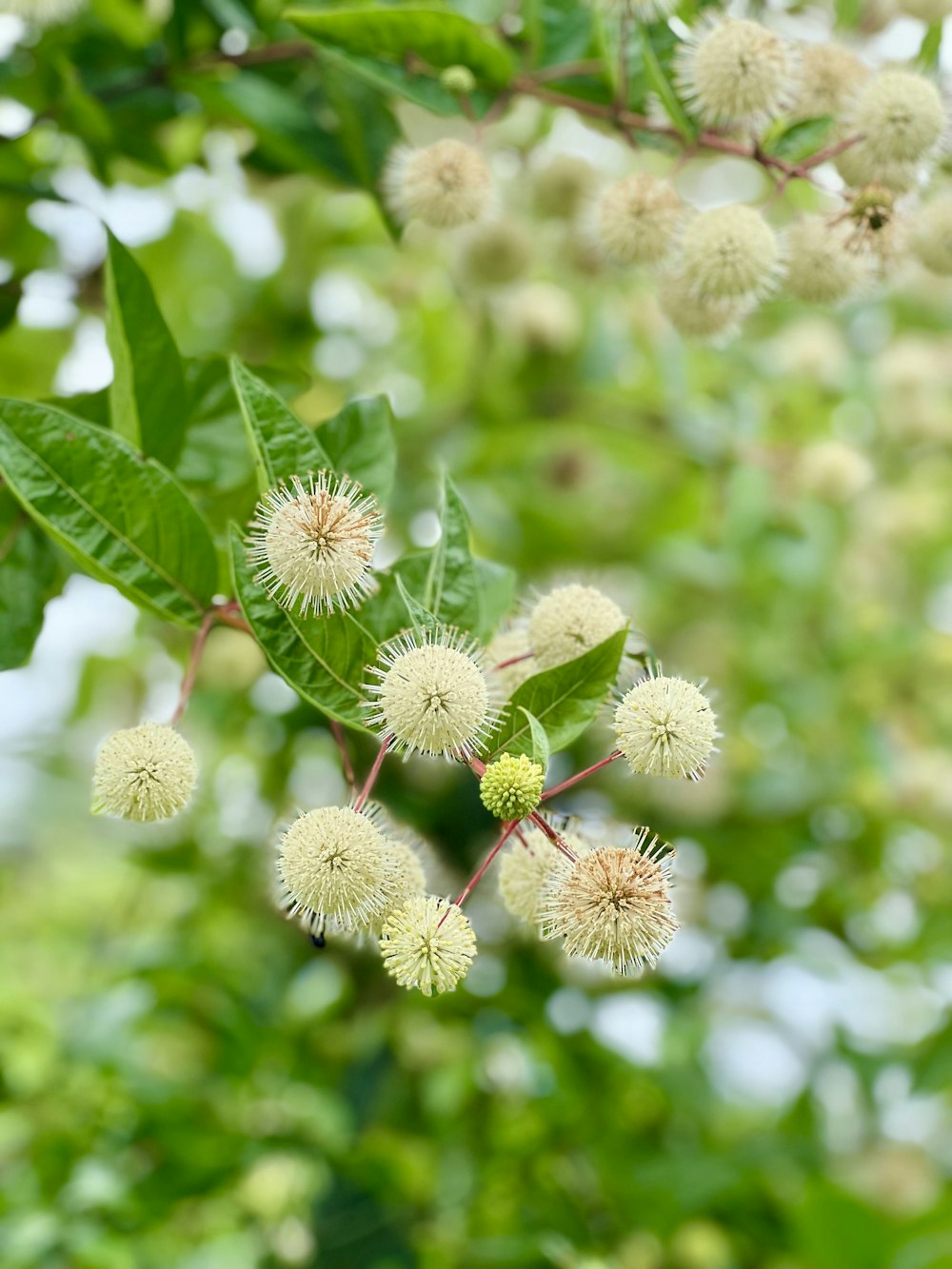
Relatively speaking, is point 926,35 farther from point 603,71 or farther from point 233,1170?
point 233,1170

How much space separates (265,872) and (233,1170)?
0.46m

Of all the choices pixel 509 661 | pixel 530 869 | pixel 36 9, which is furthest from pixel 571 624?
pixel 36 9

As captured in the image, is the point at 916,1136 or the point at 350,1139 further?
the point at 916,1136

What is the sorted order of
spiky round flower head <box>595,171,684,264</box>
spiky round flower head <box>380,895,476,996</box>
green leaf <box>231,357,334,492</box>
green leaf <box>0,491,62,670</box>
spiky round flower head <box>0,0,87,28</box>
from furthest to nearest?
1. spiky round flower head <box>0,0,87,28</box>
2. spiky round flower head <box>595,171,684,264</box>
3. green leaf <box>0,491,62,670</box>
4. green leaf <box>231,357,334,492</box>
5. spiky round flower head <box>380,895,476,996</box>

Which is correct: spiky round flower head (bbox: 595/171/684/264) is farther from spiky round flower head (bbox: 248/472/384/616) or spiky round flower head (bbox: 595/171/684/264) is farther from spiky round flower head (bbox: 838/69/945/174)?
spiky round flower head (bbox: 248/472/384/616)

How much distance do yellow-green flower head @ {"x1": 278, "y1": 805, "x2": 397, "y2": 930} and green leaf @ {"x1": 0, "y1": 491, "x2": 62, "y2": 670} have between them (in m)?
0.29

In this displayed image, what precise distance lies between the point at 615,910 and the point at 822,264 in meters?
0.59

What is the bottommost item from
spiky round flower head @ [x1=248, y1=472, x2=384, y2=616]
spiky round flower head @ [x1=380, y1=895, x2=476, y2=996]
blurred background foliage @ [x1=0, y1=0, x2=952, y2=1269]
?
blurred background foliage @ [x1=0, y1=0, x2=952, y2=1269]

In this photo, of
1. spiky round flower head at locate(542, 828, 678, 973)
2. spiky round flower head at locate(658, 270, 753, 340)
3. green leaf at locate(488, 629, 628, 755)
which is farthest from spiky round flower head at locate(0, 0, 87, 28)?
spiky round flower head at locate(542, 828, 678, 973)

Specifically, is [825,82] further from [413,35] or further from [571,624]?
[571,624]

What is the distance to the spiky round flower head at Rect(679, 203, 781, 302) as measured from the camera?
2.87 feet

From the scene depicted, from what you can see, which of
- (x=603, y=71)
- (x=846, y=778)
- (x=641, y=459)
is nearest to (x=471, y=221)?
(x=603, y=71)

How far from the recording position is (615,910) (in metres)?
0.60

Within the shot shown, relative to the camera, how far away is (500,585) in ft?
2.69
